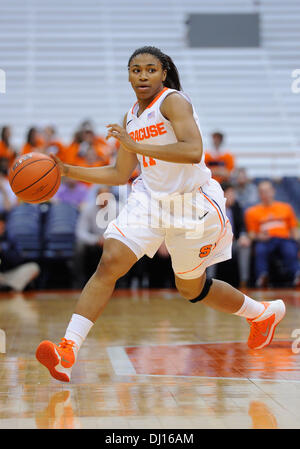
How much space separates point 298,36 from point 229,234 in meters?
15.7

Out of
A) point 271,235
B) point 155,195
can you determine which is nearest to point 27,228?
point 271,235

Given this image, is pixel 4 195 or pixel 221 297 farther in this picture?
pixel 4 195

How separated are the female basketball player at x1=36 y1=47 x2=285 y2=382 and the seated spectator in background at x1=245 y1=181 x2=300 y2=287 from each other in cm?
573

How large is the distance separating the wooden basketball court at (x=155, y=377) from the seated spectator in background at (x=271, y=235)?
10.0ft

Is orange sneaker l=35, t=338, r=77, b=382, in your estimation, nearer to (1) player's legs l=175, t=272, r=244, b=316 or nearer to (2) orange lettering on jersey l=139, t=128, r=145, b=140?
(1) player's legs l=175, t=272, r=244, b=316

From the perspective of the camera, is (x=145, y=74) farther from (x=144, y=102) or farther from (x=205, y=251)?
(x=205, y=251)

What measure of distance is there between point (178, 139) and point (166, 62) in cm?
51

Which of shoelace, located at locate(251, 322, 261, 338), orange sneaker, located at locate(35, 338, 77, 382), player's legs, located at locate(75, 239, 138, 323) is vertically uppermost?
player's legs, located at locate(75, 239, 138, 323)

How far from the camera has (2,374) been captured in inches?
159

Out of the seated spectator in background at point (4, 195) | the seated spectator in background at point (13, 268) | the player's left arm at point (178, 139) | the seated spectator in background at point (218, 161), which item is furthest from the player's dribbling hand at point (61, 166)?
the seated spectator in background at point (218, 161)

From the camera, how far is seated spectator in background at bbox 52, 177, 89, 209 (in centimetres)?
1084

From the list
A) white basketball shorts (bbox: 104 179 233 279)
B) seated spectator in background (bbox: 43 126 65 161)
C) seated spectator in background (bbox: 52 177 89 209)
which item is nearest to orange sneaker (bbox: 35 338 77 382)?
white basketball shorts (bbox: 104 179 233 279)

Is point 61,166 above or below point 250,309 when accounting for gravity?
above

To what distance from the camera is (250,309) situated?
4500mm
